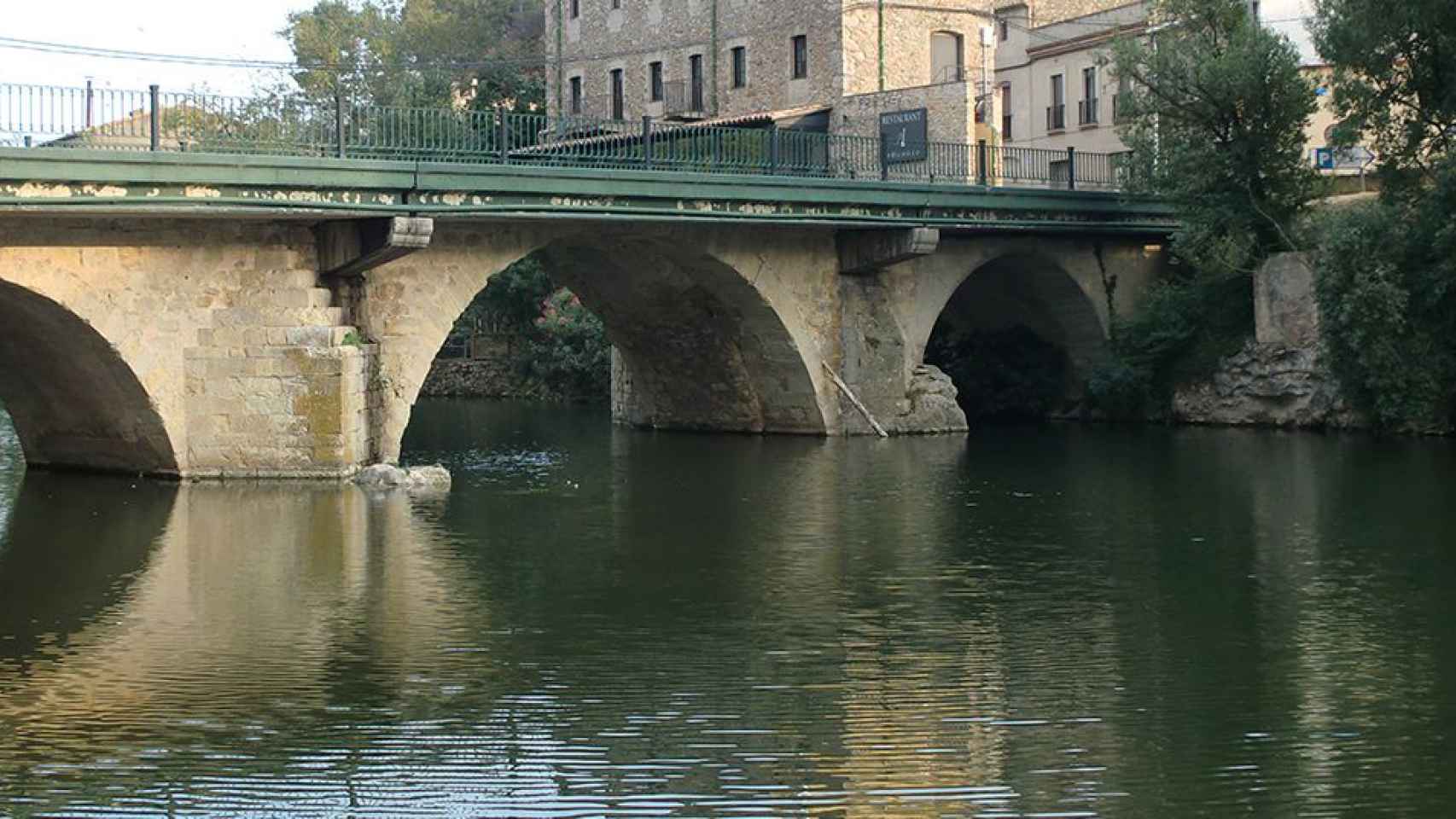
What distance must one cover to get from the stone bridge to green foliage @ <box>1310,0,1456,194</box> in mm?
4696

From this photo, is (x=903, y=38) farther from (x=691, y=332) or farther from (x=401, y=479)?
(x=401, y=479)

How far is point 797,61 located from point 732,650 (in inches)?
1292

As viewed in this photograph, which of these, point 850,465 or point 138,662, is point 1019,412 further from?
point 138,662

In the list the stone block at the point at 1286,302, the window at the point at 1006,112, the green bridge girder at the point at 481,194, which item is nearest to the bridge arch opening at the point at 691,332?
the green bridge girder at the point at 481,194

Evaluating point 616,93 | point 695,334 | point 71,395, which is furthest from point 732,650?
point 616,93

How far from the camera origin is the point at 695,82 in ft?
156

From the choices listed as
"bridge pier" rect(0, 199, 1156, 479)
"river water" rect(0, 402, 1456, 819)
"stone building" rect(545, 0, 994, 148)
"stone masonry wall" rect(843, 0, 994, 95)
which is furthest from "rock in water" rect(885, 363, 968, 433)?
"stone masonry wall" rect(843, 0, 994, 95)

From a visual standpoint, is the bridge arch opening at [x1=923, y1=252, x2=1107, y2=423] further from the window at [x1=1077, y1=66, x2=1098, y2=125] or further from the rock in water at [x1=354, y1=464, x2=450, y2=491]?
the rock in water at [x1=354, y1=464, x2=450, y2=491]

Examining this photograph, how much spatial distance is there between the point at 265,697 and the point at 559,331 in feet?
114

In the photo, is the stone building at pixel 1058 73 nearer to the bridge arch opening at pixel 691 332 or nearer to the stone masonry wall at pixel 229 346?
the bridge arch opening at pixel 691 332

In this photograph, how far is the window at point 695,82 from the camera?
156 ft

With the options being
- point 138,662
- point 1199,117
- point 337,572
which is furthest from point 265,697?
point 1199,117

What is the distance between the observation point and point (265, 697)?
38.0 ft

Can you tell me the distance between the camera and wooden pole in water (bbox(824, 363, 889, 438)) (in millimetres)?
31859
